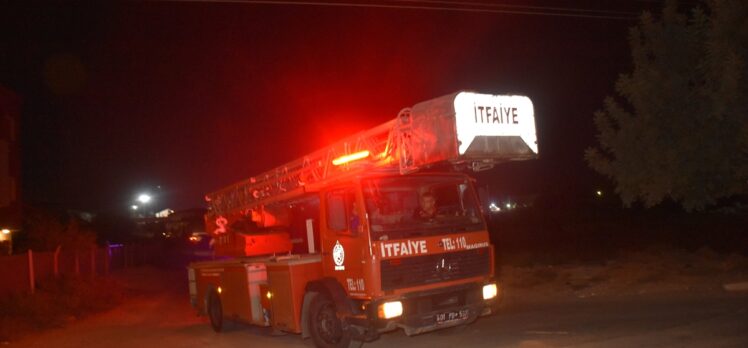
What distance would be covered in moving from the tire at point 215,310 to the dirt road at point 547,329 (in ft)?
0.64

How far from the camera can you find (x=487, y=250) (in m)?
9.49

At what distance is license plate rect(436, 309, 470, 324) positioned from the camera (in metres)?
8.69

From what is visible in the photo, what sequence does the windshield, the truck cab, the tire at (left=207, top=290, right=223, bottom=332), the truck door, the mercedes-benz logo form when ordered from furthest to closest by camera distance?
1. the tire at (left=207, top=290, right=223, bottom=332)
2. the mercedes-benz logo
3. the windshield
4. the truck door
5. the truck cab

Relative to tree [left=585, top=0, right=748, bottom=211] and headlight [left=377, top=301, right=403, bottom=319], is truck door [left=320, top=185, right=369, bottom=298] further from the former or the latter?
tree [left=585, top=0, right=748, bottom=211]

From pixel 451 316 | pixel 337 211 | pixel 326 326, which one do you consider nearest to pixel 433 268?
pixel 451 316

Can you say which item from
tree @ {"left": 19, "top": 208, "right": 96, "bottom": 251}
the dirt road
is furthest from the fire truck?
tree @ {"left": 19, "top": 208, "right": 96, "bottom": 251}

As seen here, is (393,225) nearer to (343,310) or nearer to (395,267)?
(395,267)

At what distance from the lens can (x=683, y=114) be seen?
1286 centimetres

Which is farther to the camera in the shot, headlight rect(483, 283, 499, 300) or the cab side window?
headlight rect(483, 283, 499, 300)

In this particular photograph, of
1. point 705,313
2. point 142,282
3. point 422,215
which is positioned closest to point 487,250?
point 422,215

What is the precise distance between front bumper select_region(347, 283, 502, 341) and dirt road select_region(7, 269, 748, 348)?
63cm

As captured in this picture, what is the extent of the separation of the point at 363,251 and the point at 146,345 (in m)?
5.46

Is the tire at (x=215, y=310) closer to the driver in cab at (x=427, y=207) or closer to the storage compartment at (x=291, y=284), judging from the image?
the storage compartment at (x=291, y=284)

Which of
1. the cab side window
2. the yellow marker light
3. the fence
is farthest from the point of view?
the fence
